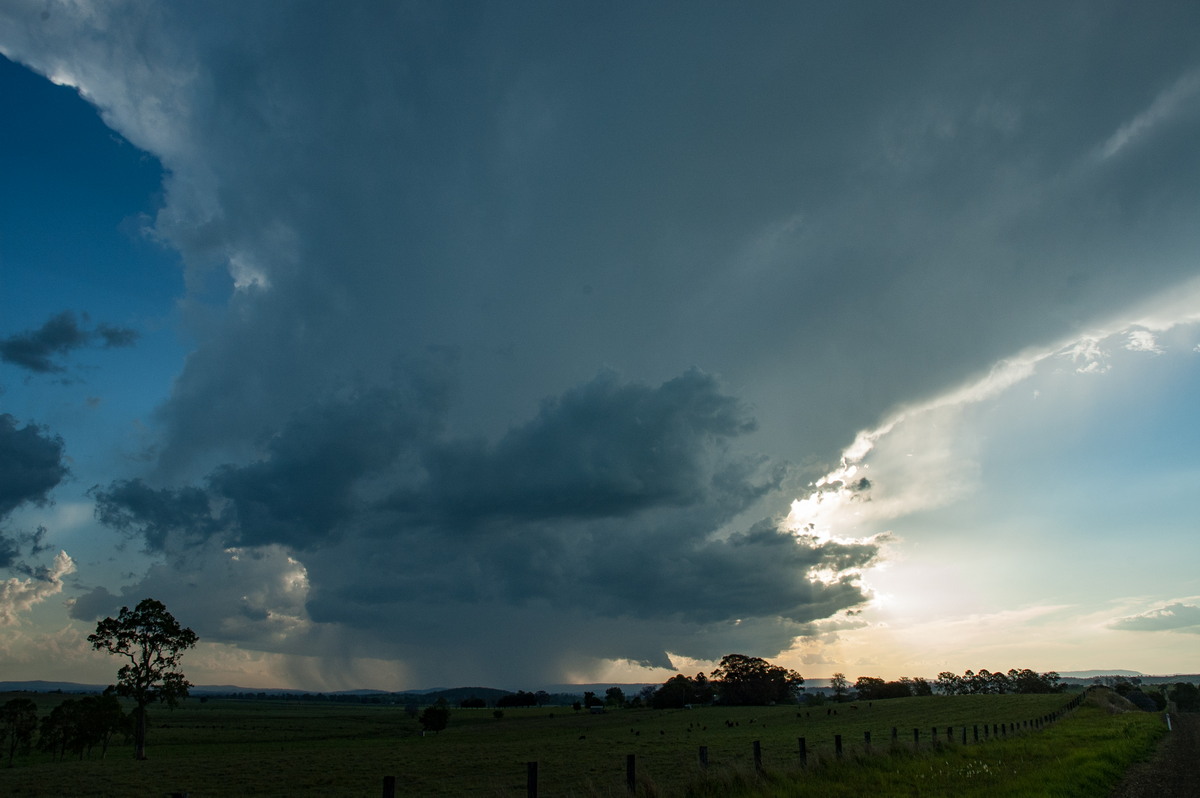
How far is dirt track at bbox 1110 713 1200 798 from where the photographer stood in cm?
2047

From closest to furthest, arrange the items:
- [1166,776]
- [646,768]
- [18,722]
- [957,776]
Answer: [957,776] → [1166,776] → [646,768] → [18,722]

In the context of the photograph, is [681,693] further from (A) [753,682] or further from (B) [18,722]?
(B) [18,722]

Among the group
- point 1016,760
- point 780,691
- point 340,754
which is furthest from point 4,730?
point 780,691

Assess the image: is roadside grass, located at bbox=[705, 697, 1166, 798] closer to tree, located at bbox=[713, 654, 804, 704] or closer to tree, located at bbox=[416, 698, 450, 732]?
tree, located at bbox=[416, 698, 450, 732]

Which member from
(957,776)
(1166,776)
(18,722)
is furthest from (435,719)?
(957,776)

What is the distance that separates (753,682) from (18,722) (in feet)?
513

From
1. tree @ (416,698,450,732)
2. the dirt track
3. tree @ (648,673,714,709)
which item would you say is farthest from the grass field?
tree @ (648,673,714,709)

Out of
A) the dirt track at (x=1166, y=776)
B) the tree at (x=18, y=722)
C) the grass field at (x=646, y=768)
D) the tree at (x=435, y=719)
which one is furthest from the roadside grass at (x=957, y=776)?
the tree at (x=435, y=719)

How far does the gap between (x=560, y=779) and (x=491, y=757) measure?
893 inches

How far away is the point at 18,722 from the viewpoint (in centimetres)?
8162

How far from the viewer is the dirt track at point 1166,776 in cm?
2047

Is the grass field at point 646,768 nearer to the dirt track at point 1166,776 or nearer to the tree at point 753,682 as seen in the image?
the dirt track at point 1166,776

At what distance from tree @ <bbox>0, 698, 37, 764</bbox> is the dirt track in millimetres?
108153

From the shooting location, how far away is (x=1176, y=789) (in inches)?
847
